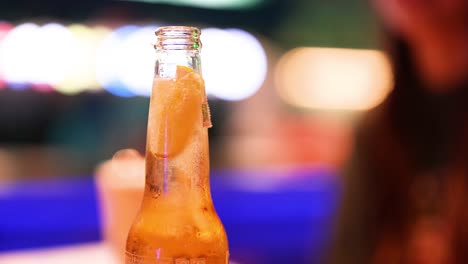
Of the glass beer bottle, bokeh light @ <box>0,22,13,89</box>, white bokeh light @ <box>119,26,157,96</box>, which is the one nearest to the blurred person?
the glass beer bottle

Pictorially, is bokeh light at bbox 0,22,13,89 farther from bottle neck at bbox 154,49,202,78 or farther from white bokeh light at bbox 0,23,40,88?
bottle neck at bbox 154,49,202,78

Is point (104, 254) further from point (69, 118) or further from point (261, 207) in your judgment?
point (69, 118)

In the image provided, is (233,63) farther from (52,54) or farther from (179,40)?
(179,40)

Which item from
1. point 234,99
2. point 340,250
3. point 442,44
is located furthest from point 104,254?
point 234,99

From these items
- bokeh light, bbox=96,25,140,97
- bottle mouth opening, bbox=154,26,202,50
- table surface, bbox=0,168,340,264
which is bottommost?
table surface, bbox=0,168,340,264

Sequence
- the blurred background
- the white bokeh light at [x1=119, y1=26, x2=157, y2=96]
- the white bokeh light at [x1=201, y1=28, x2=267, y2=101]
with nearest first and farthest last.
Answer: the blurred background < the white bokeh light at [x1=119, y1=26, x2=157, y2=96] < the white bokeh light at [x1=201, y1=28, x2=267, y2=101]
